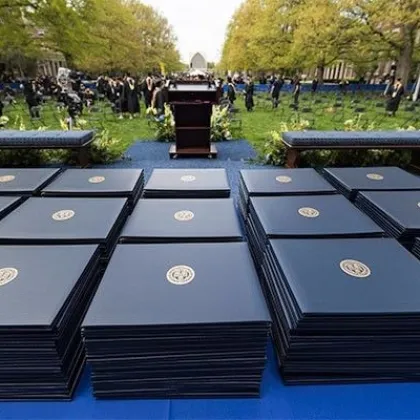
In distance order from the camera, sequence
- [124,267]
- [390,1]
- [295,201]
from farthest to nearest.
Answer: [390,1]
[295,201]
[124,267]

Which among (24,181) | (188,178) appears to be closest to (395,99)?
(188,178)

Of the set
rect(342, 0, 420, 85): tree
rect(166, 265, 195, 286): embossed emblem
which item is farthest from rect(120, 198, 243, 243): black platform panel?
rect(342, 0, 420, 85): tree

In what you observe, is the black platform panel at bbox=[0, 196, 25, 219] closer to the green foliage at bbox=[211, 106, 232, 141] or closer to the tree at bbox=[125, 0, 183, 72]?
the green foliage at bbox=[211, 106, 232, 141]

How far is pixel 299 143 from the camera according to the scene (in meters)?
5.40

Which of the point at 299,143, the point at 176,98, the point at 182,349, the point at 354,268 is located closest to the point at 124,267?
the point at 182,349

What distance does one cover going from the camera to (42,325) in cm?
93

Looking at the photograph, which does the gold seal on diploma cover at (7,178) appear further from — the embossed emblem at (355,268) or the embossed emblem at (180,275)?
the embossed emblem at (355,268)

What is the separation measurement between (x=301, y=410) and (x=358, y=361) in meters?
0.25

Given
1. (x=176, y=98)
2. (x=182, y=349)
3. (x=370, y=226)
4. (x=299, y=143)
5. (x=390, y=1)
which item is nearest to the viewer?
(x=182, y=349)

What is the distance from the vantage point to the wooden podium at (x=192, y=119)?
23.4 feet

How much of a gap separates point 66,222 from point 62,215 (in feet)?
0.34

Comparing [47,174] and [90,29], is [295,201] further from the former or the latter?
[90,29]

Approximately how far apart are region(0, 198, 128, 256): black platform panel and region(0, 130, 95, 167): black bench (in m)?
3.95

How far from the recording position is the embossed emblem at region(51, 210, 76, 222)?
1682mm
